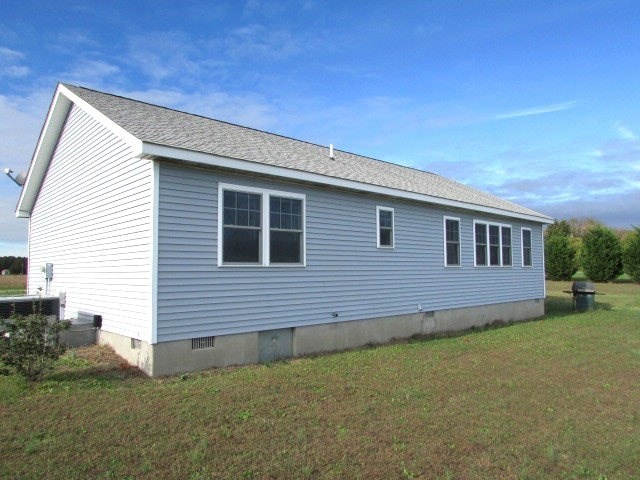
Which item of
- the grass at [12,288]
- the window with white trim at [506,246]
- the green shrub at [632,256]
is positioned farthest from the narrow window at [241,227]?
the green shrub at [632,256]

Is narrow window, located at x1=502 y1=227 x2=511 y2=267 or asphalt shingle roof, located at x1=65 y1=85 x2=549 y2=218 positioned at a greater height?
asphalt shingle roof, located at x1=65 y1=85 x2=549 y2=218

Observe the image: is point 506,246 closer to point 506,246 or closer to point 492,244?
point 506,246

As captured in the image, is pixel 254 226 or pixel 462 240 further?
pixel 462 240

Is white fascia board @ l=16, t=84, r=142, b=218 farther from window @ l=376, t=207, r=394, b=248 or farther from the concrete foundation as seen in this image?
window @ l=376, t=207, r=394, b=248

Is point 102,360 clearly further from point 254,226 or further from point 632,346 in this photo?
point 632,346

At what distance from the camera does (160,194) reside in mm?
7414

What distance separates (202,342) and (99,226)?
3.28 metres

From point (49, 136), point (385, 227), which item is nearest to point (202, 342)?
point (385, 227)

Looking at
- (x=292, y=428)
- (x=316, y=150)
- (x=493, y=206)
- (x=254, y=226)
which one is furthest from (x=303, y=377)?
(x=493, y=206)

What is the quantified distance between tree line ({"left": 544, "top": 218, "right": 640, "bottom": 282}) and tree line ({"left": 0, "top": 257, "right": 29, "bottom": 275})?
41906 mm

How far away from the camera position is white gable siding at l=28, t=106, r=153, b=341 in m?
7.68

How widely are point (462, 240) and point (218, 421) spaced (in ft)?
33.4

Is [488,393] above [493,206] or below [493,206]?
below

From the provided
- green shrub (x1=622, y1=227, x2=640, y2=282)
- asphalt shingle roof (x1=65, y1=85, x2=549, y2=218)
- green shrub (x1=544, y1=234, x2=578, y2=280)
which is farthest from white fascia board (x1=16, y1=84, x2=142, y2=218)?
green shrub (x1=622, y1=227, x2=640, y2=282)
